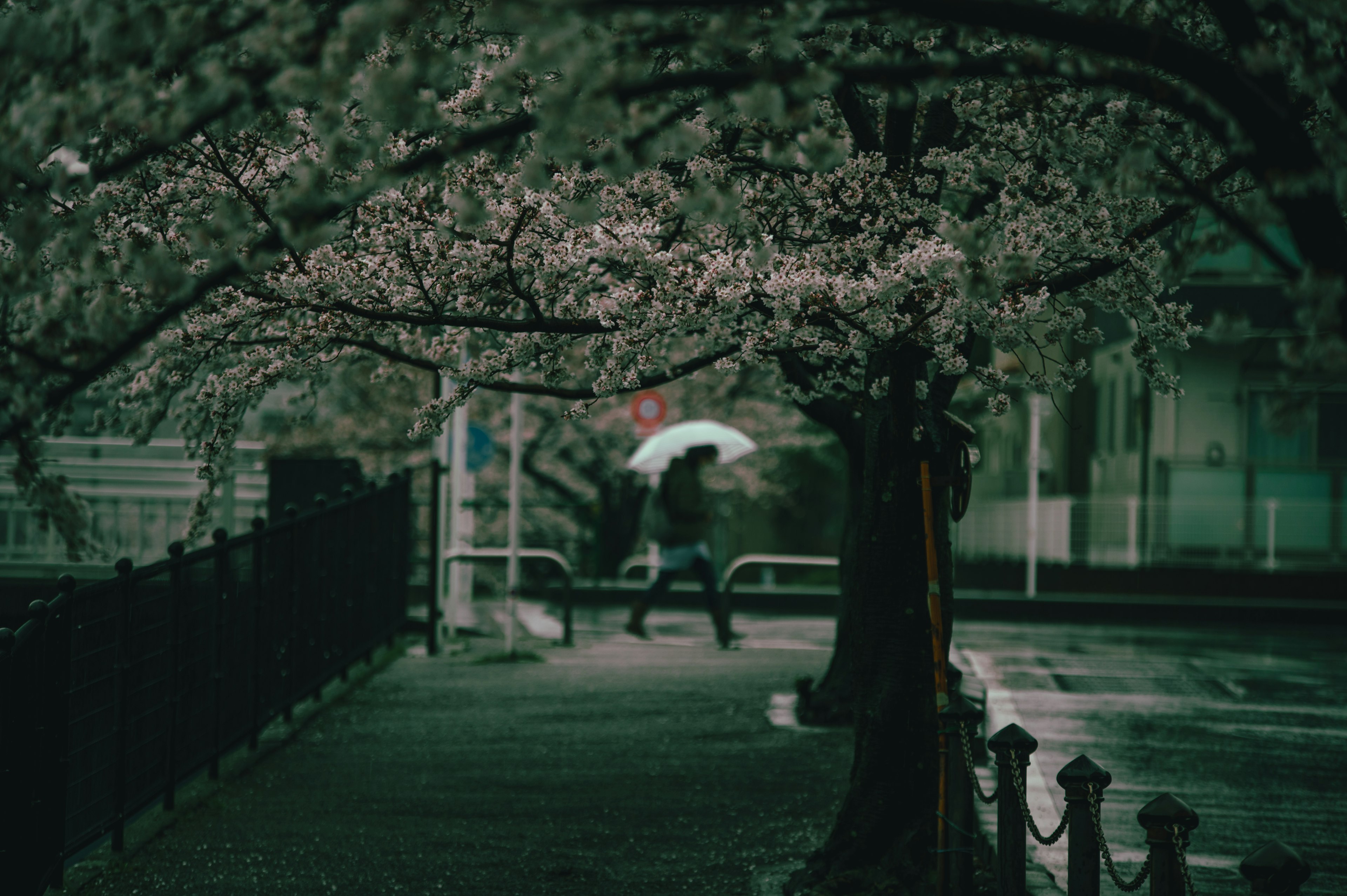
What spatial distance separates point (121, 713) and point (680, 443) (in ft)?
30.2

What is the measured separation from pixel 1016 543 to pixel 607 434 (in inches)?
324

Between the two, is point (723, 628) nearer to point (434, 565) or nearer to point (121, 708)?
point (434, 565)

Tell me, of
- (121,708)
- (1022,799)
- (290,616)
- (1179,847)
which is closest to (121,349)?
(1179,847)

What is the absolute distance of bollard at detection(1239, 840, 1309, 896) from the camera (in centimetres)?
376

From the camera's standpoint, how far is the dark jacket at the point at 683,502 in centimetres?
1430

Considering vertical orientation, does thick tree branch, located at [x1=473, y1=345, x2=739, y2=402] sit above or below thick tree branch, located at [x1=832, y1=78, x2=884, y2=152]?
below

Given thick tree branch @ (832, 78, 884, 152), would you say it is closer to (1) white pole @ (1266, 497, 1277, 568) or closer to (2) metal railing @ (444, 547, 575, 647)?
(2) metal railing @ (444, 547, 575, 647)

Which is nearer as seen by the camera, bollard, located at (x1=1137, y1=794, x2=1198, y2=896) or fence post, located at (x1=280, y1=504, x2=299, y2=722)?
bollard, located at (x1=1137, y1=794, x2=1198, y2=896)

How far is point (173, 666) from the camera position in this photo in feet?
23.6

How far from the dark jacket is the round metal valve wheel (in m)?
8.27

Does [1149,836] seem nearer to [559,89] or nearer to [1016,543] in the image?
[559,89]

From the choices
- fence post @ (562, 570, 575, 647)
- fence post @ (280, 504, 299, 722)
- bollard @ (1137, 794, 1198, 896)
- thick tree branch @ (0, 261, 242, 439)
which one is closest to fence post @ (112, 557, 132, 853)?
fence post @ (280, 504, 299, 722)

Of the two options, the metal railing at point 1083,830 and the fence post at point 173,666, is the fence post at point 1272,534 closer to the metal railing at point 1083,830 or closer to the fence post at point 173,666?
the metal railing at point 1083,830

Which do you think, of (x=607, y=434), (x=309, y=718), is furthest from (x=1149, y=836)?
(x=607, y=434)
